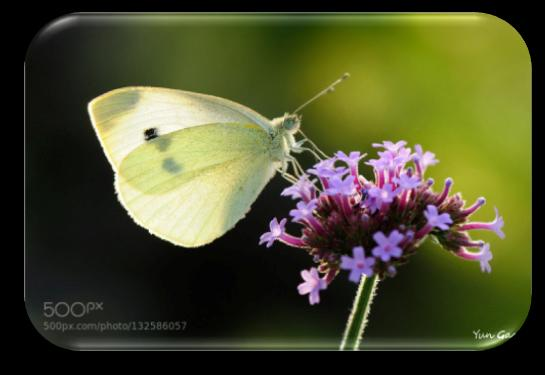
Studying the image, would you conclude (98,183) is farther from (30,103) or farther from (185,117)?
(185,117)

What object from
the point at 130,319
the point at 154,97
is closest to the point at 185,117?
the point at 154,97

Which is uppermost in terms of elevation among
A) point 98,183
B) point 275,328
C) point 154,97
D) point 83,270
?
point 154,97

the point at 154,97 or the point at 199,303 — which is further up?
the point at 154,97

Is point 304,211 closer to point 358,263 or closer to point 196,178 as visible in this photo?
point 358,263

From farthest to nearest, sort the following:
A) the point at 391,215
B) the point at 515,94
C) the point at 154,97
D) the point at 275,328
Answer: the point at 275,328 → the point at 515,94 → the point at 154,97 → the point at 391,215

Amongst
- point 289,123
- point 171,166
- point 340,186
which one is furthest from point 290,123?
point 340,186

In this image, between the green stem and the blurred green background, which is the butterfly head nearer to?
the blurred green background
